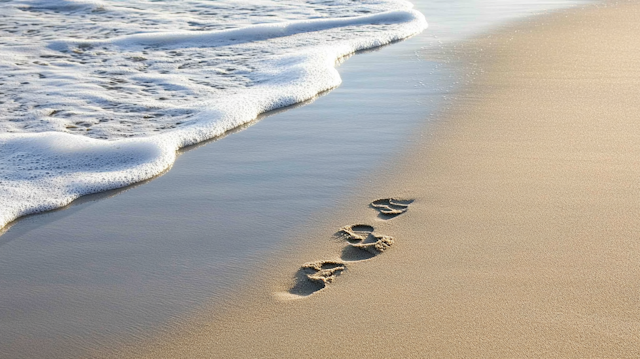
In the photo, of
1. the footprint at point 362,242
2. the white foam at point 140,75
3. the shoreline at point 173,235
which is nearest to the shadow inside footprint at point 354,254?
the footprint at point 362,242

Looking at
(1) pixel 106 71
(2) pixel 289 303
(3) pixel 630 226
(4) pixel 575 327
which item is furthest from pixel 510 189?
(1) pixel 106 71

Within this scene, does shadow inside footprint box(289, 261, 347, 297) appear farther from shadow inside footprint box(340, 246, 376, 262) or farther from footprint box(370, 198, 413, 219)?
footprint box(370, 198, 413, 219)

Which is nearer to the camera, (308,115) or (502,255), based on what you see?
(502,255)

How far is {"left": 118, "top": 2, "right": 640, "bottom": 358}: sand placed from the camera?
72.4 inches

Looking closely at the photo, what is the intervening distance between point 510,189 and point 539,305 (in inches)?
36.1

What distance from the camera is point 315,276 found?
223 cm

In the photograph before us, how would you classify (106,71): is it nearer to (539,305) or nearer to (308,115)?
(308,115)

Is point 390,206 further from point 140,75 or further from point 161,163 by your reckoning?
point 140,75

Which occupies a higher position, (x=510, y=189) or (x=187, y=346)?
(x=510, y=189)

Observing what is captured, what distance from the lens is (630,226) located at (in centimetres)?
241

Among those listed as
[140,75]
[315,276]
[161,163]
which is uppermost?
[140,75]

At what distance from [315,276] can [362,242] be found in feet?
0.97

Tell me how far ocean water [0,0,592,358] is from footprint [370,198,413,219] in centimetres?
20

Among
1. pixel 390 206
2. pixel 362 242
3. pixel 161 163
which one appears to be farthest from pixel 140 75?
pixel 362 242
